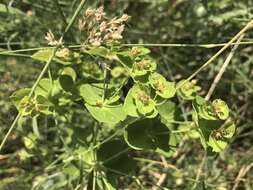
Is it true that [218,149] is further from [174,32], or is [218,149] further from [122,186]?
[174,32]

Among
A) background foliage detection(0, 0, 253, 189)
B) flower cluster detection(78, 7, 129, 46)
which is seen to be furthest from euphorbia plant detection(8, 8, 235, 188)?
background foliage detection(0, 0, 253, 189)

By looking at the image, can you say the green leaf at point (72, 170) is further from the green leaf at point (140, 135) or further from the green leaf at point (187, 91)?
the green leaf at point (187, 91)

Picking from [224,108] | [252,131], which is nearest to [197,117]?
[224,108]

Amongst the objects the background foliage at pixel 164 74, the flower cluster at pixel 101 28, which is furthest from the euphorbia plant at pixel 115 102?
the background foliage at pixel 164 74

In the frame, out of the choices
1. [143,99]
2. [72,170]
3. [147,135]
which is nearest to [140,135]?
[147,135]

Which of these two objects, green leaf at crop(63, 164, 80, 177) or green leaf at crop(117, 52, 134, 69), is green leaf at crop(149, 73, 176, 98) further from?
green leaf at crop(63, 164, 80, 177)

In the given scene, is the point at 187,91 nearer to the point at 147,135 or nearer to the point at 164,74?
the point at 147,135
